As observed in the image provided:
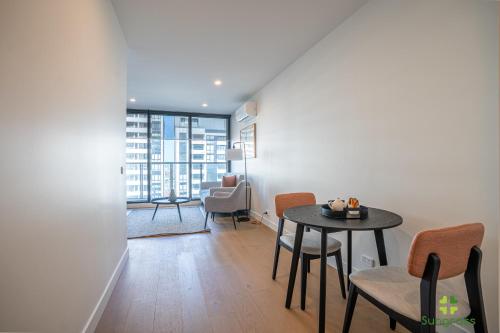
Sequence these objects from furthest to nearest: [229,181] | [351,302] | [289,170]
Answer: [229,181] → [289,170] → [351,302]

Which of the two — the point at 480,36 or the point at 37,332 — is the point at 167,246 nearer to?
the point at 37,332

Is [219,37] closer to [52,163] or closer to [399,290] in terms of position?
[52,163]

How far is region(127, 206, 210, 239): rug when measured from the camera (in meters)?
3.91

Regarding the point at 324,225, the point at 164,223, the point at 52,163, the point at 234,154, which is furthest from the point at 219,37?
the point at 164,223

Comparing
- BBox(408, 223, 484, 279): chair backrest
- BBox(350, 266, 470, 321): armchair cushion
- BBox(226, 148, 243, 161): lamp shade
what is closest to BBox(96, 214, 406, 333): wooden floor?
BBox(350, 266, 470, 321): armchair cushion

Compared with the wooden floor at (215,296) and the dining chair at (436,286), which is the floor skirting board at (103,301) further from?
the dining chair at (436,286)

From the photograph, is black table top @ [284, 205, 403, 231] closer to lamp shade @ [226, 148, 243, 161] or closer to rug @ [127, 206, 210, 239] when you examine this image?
rug @ [127, 206, 210, 239]

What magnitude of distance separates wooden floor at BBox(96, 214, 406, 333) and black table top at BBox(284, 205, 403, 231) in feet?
2.46

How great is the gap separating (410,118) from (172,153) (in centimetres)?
582

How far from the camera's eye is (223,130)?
6965 mm

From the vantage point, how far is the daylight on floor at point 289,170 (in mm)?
1021

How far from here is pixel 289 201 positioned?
2301 mm

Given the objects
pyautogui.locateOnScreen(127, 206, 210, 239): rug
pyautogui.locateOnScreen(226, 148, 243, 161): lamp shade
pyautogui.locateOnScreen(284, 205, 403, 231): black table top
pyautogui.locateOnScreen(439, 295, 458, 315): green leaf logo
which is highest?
pyautogui.locateOnScreen(226, 148, 243, 161): lamp shade

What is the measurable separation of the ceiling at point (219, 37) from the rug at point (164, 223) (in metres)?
2.53
